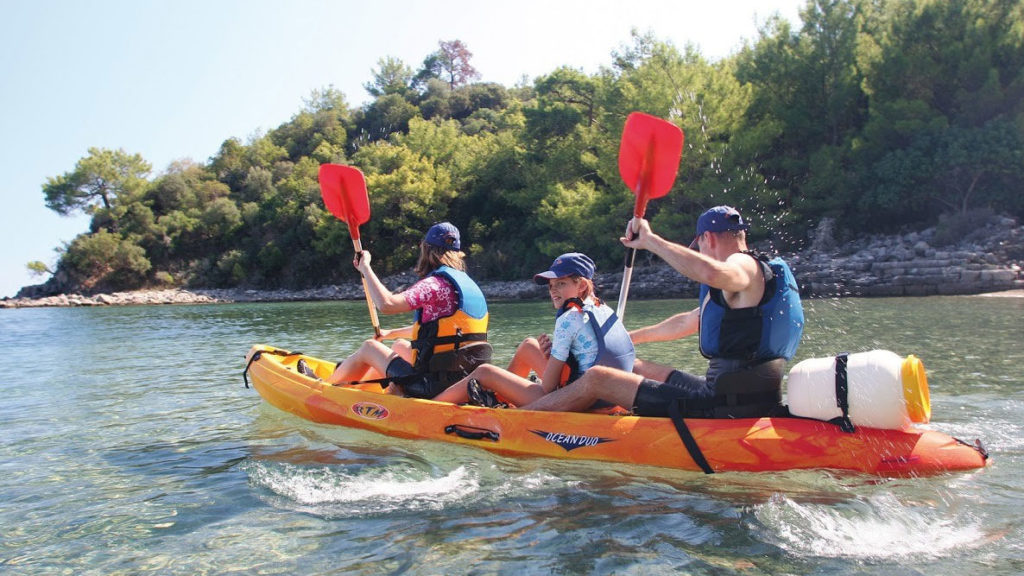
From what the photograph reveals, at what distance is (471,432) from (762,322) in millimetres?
2263

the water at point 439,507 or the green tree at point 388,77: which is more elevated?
the green tree at point 388,77

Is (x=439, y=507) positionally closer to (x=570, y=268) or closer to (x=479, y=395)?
(x=479, y=395)

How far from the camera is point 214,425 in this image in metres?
6.89

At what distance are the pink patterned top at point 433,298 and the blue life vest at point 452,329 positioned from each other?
4 centimetres

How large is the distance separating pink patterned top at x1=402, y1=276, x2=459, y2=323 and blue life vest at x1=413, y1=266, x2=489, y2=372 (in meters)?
0.04

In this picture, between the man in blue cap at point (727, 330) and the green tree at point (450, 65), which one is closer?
the man in blue cap at point (727, 330)

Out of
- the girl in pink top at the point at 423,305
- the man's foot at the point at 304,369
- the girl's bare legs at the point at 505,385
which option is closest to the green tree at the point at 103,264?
the man's foot at the point at 304,369

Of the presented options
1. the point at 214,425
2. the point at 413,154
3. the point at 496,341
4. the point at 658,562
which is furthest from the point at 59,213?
the point at 658,562

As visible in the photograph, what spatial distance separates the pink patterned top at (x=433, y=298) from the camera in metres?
5.48

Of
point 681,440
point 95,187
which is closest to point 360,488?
point 681,440

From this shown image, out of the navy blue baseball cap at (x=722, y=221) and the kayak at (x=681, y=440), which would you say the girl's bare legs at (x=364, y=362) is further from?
the navy blue baseball cap at (x=722, y=221)

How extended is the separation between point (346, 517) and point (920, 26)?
2904 centimetres

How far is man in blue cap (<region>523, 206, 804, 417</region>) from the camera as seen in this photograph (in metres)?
4.04

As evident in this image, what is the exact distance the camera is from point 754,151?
2600 centimetres
